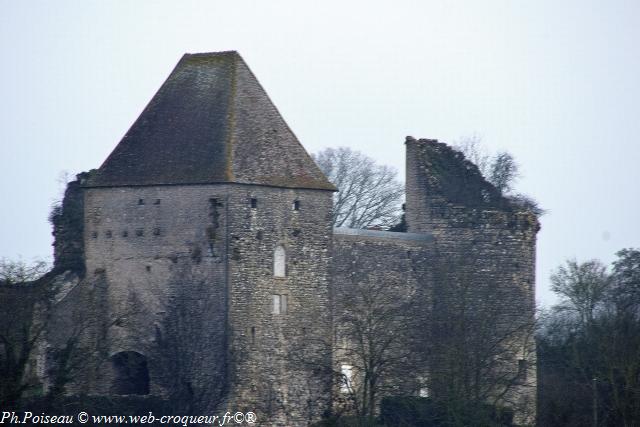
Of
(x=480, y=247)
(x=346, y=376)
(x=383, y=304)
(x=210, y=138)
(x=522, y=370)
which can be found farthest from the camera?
(x=480, y=247)

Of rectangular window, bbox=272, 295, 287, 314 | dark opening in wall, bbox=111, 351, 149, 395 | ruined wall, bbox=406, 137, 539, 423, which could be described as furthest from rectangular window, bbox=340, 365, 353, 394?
dark opening in wall, bbox=111, 351, 149, 395

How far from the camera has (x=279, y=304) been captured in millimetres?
58781

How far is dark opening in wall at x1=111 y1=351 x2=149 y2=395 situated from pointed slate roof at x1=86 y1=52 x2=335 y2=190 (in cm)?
426

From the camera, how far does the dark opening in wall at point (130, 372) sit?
5884cm

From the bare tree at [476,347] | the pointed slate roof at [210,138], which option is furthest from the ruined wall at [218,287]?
the bare tree at [476,347]

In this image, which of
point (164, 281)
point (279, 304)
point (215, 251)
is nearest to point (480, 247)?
point (279, 304)

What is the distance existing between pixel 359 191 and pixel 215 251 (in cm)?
2236

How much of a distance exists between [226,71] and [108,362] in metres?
7.86

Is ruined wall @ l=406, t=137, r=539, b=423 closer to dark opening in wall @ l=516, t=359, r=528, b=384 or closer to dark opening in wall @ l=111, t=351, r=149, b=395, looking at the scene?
dark opening in wall @ l=516, t=359, r=528, b=384

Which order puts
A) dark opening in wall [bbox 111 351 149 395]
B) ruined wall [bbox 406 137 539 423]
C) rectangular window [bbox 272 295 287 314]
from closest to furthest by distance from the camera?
rectangular window [bbox 272 295 287 314] → dark opening in wall [bbox 111 351 149 395] → ruined wall [bbox 406 137 539 423]

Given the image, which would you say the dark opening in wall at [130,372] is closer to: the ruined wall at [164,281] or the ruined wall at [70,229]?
the ruined wall at [164,281]

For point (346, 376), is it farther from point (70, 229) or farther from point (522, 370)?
point (70, 229)

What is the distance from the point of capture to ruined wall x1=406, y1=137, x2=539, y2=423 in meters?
61.9

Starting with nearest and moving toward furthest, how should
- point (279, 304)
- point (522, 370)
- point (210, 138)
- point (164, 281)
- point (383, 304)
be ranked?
point (164, 281) < point (279, 304) < point (210, 138) < point (383, 304) < point (522, 370)
